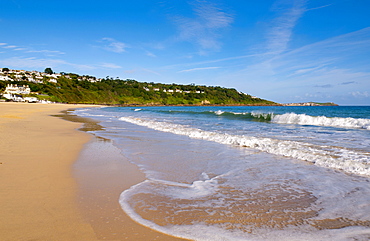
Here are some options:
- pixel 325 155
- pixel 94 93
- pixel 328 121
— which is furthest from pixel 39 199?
pixel 94 93

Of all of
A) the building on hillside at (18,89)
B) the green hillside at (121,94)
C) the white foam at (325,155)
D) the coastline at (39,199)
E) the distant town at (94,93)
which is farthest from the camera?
the green hillside at (121,94)

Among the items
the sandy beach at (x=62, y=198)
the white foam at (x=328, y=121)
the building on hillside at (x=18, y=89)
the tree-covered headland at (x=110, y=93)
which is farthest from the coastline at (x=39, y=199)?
the building on hillside at (x=18, y=89)

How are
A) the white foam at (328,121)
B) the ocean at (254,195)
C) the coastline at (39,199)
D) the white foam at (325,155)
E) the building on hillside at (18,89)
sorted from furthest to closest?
the building on hillside at (18,89)
the white foam at (328,121)
the white foam at (325,155)
the ocean at (254,195)
the coastline at (39,199)

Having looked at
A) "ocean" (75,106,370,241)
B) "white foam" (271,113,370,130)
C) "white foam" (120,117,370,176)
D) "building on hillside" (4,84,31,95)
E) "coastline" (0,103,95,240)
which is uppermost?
"building on hillside" (4,84,31,95)

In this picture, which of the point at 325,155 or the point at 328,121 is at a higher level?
the point at 328,121

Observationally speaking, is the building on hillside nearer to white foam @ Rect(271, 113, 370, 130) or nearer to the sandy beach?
white foam @ Rect(271, 113, 370, 130)

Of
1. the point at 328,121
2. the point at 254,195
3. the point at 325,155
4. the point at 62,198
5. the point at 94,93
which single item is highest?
the point at 94,93

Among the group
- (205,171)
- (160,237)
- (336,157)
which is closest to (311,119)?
(336,157)

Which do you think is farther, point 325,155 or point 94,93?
point 94,93

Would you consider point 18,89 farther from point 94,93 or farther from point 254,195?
point 254,195

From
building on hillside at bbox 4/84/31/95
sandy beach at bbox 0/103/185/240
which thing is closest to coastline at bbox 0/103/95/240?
sandy beach at bbox 0/103/185/240

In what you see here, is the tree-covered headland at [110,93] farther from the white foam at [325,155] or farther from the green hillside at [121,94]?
the white foam at [325,155]

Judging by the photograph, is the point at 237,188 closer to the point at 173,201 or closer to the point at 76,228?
the point at 173,201

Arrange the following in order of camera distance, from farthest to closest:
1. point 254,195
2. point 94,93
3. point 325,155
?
point 94,93
point 325,155
point 254,195
